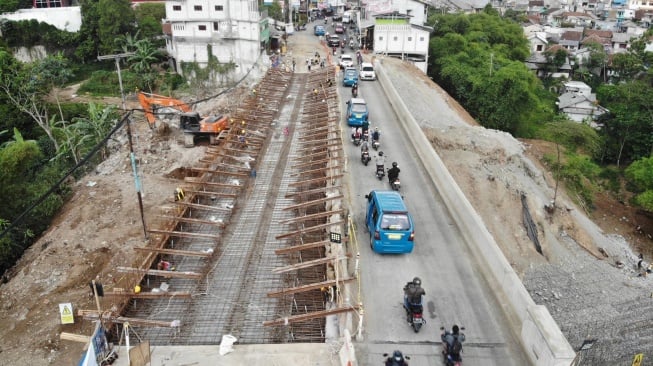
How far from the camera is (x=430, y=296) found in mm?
14375

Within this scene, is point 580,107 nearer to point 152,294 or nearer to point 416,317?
point 416,317

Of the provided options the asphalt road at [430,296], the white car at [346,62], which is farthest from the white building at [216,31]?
the asphalt road at [430,296]

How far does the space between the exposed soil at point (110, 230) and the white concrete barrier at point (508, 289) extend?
708cm

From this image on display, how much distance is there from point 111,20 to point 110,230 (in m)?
39.4

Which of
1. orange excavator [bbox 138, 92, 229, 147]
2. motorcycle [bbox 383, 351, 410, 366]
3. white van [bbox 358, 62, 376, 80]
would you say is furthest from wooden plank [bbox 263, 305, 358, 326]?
white van [bbox 358, 62, 376, 80]

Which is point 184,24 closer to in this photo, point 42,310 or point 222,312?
point 42,310

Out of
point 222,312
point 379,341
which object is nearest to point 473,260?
point 379,341

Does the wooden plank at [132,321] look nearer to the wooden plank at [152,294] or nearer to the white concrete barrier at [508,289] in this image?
the wooden plank at [152,294]

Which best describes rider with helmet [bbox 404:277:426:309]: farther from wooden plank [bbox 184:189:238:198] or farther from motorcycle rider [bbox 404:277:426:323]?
wooden plank [bbox 184:189:238:198]

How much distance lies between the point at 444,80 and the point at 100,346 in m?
53.9

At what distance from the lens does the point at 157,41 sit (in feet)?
187

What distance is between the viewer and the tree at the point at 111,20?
54469mm

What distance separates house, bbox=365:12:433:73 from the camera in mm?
56531

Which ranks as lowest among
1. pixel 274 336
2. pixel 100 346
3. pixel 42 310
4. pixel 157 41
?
pixel 42 310
